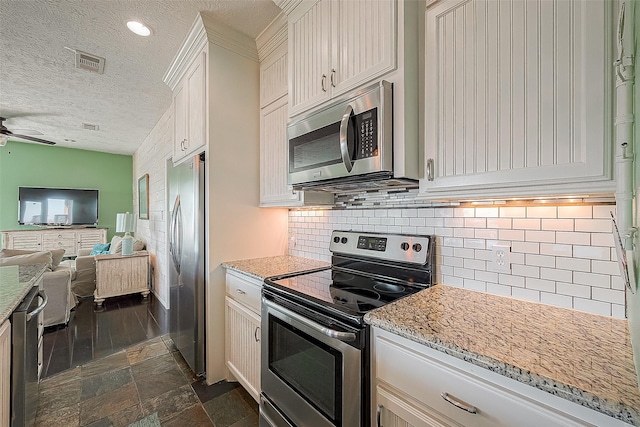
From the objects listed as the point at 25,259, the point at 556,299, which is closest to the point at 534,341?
the point at 556,299

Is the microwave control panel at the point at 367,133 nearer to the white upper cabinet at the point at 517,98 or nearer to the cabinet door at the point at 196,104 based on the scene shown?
the white upper cabinet at the point at 517,98

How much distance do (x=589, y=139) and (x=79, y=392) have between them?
10.2 feet

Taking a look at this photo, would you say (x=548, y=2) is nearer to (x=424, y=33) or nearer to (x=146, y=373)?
(x=424, y=33)

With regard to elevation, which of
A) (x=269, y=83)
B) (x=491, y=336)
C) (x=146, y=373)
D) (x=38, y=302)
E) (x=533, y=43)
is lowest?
(x=146, y=373)

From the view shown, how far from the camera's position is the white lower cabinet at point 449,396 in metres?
0.66

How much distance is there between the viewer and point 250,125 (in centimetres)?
223

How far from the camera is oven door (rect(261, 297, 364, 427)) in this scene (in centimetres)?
105

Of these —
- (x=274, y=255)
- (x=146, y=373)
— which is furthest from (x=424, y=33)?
(x=146, y=373)

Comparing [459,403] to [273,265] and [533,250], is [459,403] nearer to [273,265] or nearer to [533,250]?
[533,250]

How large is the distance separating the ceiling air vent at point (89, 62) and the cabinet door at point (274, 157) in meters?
1.64

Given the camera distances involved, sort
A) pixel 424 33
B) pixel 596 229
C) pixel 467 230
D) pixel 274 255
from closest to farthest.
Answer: pixel 596 229, pixel 424 33, pixel 467 230, pixel 274 255

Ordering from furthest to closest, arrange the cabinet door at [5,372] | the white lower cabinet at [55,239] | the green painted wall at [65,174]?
the green painted wall at [65,174], the white lower cabinet at [55,239], the cabinet door at [5,372]

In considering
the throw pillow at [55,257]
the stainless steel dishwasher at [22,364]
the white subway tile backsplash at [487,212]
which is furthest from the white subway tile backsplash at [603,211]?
the throw pillow at [55,257]

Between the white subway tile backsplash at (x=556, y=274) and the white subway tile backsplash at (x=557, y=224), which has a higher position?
the white subway tile backsplash at (x=557, y=224)
